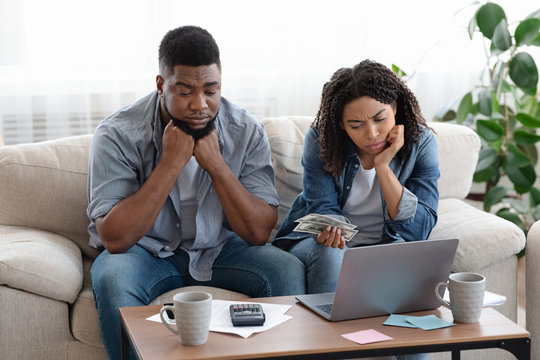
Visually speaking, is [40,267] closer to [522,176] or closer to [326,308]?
[326,308]

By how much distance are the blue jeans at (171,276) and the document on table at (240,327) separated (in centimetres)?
34

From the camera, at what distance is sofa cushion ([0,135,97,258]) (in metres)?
2.32

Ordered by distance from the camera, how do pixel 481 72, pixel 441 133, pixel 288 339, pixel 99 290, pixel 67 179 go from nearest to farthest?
1. pixel 288 339
2. pixel 99 290
3. pixel 67 179
4. pixel 441 133
5. pixel 481 72

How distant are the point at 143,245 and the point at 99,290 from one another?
281 mm

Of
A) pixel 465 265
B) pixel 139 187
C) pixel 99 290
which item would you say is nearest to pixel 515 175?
pixel 465 265

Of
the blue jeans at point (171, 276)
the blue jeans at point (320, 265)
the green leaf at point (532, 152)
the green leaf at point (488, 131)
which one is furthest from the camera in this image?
the green leaf at point (532, 152)

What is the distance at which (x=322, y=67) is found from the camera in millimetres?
3516

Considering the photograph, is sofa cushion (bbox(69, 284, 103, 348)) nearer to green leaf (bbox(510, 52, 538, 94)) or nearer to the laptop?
the laptop

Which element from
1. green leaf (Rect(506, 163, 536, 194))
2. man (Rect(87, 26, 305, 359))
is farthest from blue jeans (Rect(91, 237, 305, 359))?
green leaf (Rect(506, 163, 536, 194))

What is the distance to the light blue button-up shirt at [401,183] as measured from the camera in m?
2.15

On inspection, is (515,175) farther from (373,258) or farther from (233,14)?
(373,258)

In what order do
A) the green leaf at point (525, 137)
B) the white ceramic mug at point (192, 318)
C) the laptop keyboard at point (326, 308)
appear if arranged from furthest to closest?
A: the green leaf at point (525, 137) → the laptop keyboard at point (326, 308) → the white ceramic mug at point (192, 318)

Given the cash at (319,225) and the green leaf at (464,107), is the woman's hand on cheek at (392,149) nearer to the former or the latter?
the cash at (319,225)

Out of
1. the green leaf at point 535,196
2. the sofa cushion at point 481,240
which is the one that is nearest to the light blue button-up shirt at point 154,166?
the sofa cushion at point 481,240
